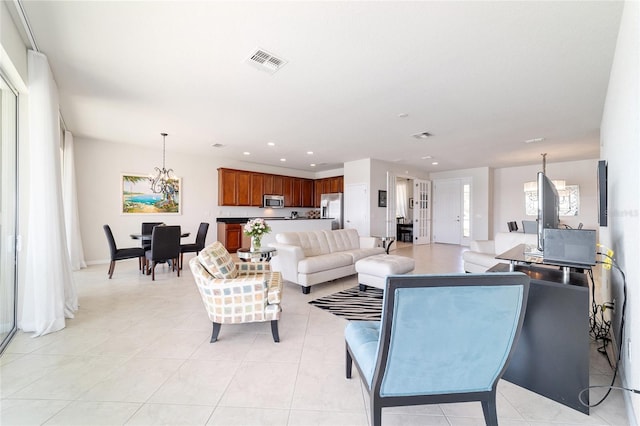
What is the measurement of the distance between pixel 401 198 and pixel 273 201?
557 cm

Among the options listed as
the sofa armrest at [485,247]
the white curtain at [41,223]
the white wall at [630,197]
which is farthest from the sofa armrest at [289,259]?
the sofa armrest at [485,247]

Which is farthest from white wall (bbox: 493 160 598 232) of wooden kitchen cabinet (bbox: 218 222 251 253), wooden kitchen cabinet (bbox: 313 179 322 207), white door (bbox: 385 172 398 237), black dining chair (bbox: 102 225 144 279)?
black dining chair (bbox: 102 225 144 279)

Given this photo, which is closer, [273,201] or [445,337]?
[445,337]

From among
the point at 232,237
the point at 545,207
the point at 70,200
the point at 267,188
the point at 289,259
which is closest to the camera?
the point at 545,207

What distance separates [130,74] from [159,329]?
8.86ft

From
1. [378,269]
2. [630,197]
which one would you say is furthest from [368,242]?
Result: [630,197]

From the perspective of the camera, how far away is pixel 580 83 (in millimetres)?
2924

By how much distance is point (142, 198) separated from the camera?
20.1ft

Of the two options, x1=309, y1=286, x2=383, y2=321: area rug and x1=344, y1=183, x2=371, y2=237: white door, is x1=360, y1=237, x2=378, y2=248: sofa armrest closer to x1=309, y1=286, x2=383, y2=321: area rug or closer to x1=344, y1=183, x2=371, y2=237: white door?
x1=309, y1=286, x2=383, y2=321: area rug

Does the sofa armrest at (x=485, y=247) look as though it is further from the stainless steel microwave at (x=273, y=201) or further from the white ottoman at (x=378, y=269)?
the stainless steel microwave at (x=273, y=201)

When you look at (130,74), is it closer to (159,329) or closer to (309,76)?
(309,76)

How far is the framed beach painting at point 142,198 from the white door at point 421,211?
24.1 ft

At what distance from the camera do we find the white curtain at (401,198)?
10.9 metres

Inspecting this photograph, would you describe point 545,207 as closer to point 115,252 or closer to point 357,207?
point 357,207
